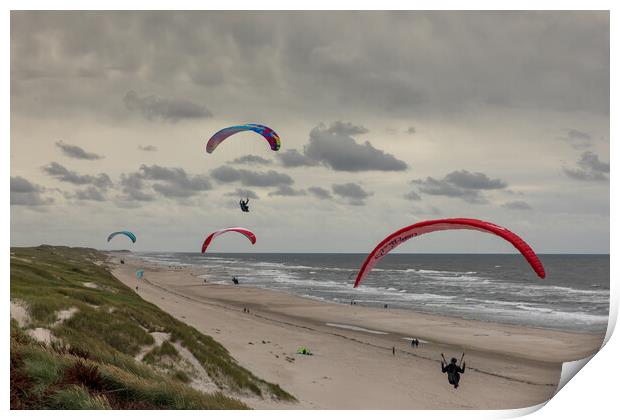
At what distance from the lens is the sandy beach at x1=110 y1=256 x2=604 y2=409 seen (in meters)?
14.4

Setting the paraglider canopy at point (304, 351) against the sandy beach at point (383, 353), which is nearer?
the sandy beach at point (383, 353)

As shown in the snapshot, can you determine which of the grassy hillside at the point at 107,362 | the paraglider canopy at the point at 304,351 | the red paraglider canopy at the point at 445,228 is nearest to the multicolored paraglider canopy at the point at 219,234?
the grassy hillside at the point at 107,362

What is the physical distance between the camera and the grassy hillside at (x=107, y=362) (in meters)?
8.41

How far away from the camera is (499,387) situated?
16516 millimetres

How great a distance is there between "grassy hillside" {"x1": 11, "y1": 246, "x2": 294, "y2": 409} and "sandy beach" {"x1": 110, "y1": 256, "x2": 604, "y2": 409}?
161 centimetres

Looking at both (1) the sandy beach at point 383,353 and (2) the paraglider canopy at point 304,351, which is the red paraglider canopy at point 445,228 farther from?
(2) the paraglider canopy at point 304,351

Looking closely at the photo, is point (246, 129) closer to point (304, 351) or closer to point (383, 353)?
point (304, 351)

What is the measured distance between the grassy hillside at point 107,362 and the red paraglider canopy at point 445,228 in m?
4.46

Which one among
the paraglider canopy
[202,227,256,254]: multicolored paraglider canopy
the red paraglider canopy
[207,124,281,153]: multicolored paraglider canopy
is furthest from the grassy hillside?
[207,124,281,153]: multicolored paraglider canopy

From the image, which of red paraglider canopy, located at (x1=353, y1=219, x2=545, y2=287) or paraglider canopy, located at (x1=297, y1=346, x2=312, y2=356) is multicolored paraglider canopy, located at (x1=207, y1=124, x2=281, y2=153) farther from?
paraglider canopy, located at (x1=297, y1=346, x2=312, y2=356)

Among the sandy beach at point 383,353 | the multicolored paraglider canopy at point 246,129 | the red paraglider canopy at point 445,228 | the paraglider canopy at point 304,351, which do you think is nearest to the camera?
the red paraglider canopy at point 445,228
